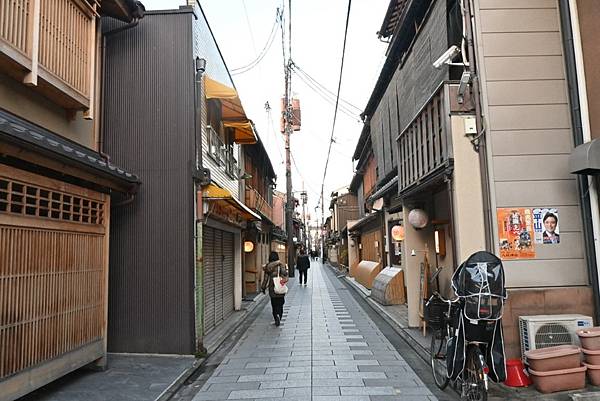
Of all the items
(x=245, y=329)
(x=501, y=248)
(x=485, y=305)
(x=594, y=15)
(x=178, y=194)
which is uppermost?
(x=594, y=15)

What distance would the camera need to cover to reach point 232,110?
1283cm

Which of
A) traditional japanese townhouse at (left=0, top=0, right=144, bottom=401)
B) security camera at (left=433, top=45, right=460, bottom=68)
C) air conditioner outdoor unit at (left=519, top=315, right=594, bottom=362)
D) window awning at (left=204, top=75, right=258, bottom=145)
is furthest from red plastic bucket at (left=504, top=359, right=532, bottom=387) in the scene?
window awning at (left=204, top=75, right=258, bottom=145)

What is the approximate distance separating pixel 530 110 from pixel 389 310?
28.5 feet

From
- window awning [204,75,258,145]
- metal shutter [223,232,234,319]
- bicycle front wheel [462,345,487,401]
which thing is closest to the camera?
bicycle front wheel [462,345,487,401]

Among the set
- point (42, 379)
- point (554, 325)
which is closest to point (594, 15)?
point (554, 325)

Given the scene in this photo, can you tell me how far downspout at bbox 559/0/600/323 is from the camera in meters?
7.50

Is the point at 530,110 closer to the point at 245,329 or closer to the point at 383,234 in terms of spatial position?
the point at 245,329

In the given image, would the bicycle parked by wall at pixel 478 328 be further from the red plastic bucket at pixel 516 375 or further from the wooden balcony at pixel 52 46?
the wooden balcony at pixel 52 46

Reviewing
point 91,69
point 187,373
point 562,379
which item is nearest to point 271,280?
point 187,373

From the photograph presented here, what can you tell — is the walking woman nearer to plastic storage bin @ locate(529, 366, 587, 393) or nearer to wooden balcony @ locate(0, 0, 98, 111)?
wooden balcony @ locate(0, 0, 98, 111)

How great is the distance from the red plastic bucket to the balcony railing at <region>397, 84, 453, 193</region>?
11.0ft

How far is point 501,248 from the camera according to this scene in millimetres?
7637

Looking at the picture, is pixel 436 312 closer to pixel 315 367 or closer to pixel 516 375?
pixel 516 375

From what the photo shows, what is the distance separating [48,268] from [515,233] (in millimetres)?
7198
